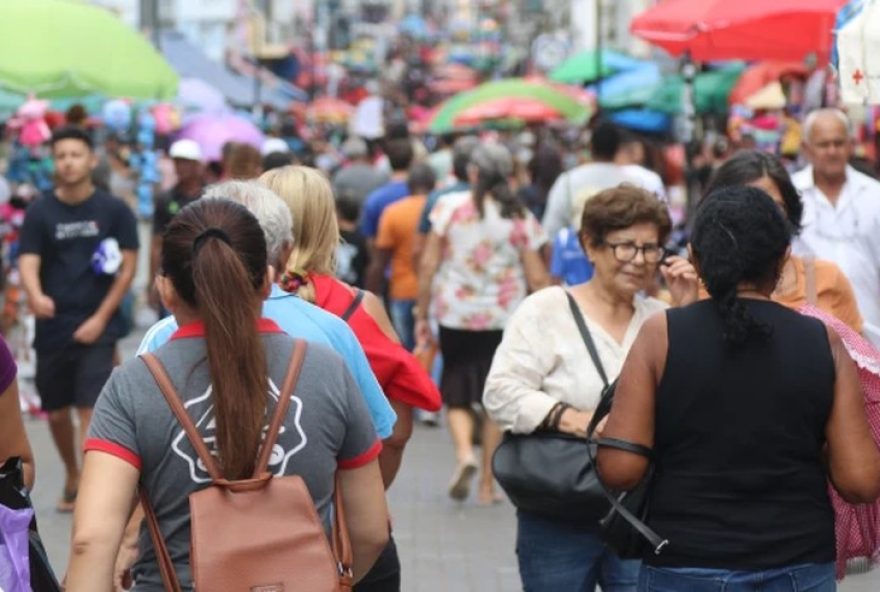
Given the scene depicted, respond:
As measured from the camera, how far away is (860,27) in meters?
6.71

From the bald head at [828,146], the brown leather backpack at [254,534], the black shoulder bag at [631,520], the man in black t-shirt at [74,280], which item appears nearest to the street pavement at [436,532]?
the man in black t-shirt at [74,280]

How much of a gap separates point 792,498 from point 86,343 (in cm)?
636

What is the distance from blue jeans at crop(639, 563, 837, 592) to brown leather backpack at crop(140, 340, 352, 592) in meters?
0.86

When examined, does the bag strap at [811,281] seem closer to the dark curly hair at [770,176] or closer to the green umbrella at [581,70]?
the dark curly hair at [770,176]

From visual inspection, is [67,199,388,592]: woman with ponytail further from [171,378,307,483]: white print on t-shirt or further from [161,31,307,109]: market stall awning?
[161,31,307,109]: market stall awning

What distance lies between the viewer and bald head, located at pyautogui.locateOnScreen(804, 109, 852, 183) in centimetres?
845

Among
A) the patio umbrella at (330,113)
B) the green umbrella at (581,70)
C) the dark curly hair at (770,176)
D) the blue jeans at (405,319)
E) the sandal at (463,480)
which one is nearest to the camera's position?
the dark curly hair at (770,176)

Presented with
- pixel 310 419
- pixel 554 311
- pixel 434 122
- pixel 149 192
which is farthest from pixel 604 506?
pixel 434 122

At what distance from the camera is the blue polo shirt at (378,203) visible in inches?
573

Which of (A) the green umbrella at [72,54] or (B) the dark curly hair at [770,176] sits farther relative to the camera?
(A) the green umbrella at [72,54]

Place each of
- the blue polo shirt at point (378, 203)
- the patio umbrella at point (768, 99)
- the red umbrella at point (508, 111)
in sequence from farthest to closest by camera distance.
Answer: the red umbrella at point (508, 111) < the patio umbrella at point (768, 99) < the blue polo shirt at point (378, 203)

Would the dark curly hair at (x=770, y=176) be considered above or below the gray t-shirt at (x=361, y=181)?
above

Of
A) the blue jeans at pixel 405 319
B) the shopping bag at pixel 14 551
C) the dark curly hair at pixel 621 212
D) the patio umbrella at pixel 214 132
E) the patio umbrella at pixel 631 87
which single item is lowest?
the blue jeans at pixel 405 319

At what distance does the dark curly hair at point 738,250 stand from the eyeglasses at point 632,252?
145 cm
